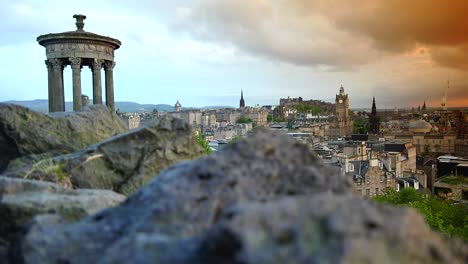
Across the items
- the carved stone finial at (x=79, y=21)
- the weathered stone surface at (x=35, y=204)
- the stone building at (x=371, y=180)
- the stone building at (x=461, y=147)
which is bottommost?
the stone building at (x=461, y=147)

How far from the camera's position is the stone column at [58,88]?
18984mm

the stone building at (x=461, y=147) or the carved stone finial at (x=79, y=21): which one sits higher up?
the carved stone finial at (x=79, y=21)

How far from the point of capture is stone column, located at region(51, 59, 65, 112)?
1898 cm

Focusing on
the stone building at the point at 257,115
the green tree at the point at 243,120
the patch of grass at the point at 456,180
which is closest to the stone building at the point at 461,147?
the patch of grass at the point at 456,180

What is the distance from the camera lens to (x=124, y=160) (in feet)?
19.6

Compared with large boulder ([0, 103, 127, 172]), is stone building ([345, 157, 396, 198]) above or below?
below

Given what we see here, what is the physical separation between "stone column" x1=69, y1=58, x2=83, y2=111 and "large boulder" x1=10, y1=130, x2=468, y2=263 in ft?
54.4

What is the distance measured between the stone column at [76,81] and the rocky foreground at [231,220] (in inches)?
610

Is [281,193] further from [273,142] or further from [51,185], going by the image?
[51,185]

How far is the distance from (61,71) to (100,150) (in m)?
14.6

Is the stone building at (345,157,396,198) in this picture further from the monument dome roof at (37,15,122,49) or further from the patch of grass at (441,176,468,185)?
the monument dome roof at (37,15,122,49)

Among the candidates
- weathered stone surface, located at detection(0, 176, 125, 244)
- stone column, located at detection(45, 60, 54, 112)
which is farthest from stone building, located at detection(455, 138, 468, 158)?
weathered stone surface, located at detection(0, 176, 125, 244)

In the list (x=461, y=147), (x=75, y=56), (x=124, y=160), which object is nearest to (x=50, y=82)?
(x=75, y=56)

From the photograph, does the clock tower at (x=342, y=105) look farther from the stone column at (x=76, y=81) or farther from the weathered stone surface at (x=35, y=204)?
the weathered stone surface at (x=35, y=204)
